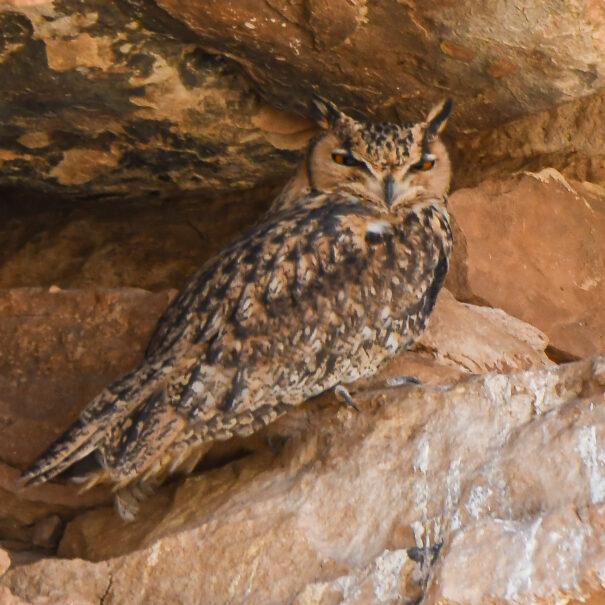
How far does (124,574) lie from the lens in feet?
8.67

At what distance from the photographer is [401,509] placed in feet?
8.07

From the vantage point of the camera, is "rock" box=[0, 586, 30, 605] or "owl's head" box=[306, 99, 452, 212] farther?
"owl's head" box=[306, 99, 452, 212]

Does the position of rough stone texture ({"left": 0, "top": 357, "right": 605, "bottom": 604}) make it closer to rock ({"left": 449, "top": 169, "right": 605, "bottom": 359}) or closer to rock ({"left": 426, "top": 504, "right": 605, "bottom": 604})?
rock ({"left": 426, "top": 504, "right": 605, "bottom": 604})

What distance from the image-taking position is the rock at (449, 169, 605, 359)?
3.75m

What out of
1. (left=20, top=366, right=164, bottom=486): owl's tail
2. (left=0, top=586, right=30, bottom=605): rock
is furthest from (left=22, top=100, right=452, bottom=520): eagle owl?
(left=0, top=586, right=30, bottom=605): rock

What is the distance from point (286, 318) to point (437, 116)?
894mm

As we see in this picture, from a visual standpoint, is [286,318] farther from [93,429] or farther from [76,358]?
[76,358]

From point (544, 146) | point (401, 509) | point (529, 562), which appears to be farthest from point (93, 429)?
point (544, 146)

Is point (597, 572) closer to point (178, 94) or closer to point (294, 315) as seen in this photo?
point (294, 315)

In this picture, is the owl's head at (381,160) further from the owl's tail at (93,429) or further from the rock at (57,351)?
the owl's tail at (93,429)

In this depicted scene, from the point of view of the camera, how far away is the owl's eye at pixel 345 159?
10.5 feet

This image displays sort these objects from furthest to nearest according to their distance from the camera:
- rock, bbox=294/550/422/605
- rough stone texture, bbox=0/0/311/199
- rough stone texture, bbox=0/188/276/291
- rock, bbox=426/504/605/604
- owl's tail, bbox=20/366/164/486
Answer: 1. rough stone texture, bbox=0/188/276/291
2. rough stone texture, bbox=0/0/311/199
3. owl's tail, bbox=20/366/164/486
4. rock, bbox=294/550/422/605
5. rock, bbox=426/504/605/604

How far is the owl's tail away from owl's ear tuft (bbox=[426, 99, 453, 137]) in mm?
1179

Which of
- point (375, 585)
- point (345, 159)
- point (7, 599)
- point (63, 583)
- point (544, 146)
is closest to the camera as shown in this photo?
point (375, 585)
